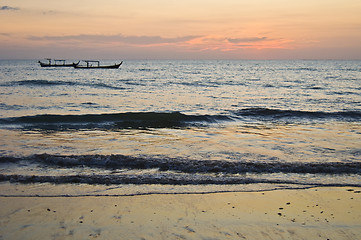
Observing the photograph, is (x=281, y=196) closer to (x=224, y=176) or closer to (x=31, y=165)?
(x=224, y=176)

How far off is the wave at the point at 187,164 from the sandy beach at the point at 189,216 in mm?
1468

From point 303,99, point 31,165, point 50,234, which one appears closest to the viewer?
point 50,234

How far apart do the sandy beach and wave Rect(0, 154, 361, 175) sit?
147 centimetres

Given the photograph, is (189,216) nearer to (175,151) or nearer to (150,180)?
(150,180)

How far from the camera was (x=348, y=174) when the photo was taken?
272 inches

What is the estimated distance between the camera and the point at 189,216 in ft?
15.3

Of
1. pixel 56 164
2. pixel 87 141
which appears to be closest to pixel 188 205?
pixel 56 164

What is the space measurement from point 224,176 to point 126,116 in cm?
1041

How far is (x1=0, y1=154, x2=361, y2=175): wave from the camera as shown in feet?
23.5

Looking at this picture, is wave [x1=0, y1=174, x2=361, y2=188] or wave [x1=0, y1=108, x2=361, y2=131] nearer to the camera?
wave [x1=0, y1=174, x2=361, y2=188]

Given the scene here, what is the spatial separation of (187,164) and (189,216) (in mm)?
2862

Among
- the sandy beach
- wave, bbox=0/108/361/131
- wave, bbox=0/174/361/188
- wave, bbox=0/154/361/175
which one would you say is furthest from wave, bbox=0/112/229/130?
the sandy beach

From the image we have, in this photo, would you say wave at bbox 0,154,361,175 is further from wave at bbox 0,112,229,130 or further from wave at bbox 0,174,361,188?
wave at bbox 0,112,229,130

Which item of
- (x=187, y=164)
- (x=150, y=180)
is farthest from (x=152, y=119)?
(x=150, y=180)
